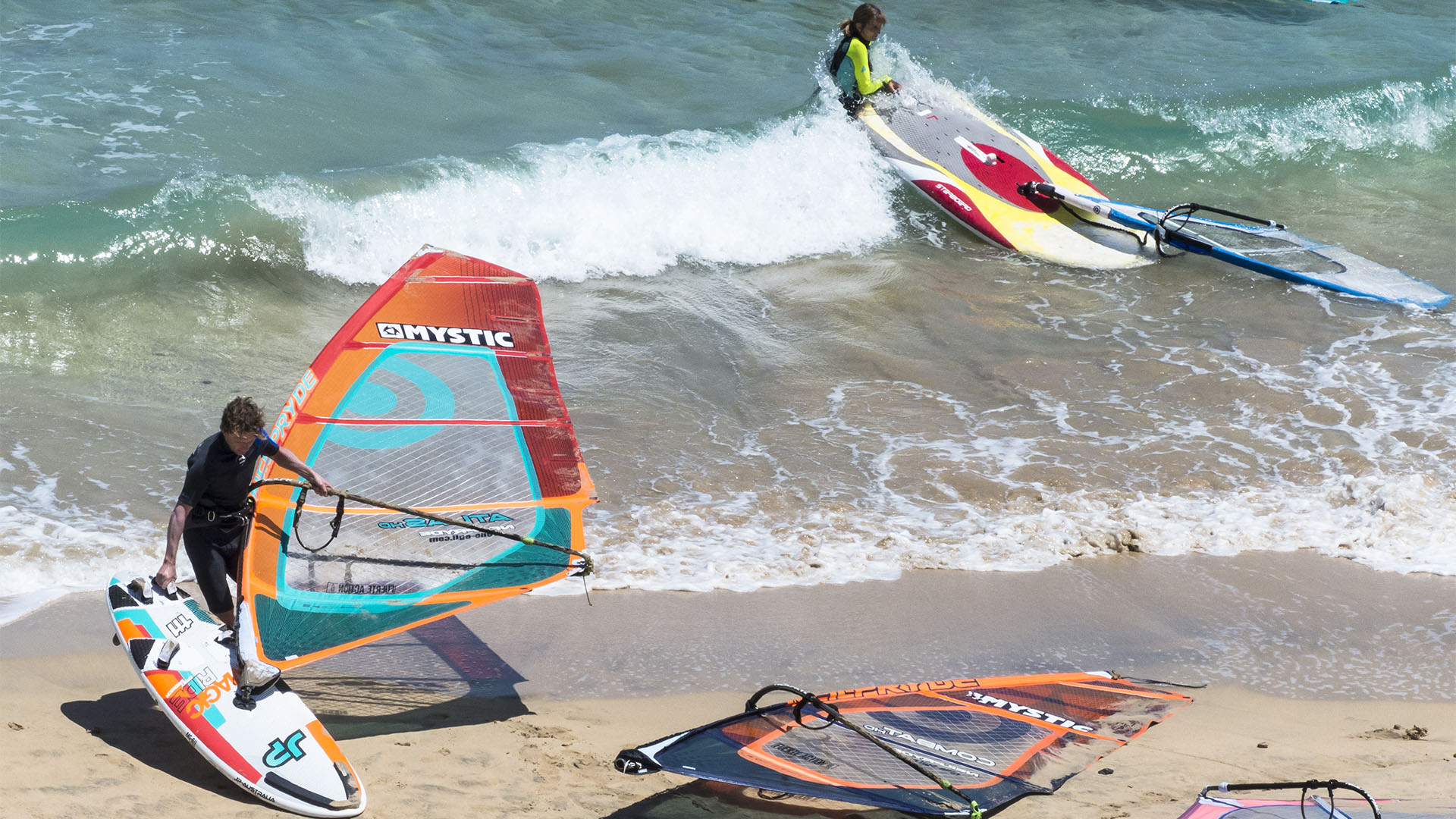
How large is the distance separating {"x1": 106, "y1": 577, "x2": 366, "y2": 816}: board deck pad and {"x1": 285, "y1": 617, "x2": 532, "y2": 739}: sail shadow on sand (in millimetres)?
301

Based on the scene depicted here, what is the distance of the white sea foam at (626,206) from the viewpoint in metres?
9.26

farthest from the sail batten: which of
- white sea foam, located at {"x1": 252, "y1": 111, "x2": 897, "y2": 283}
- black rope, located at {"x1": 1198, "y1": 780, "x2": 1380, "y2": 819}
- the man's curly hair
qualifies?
white sea foam, located at {"x1": 252, "y1": 111, "x2": 897, "y2": 283}

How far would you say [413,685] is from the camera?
4598 mm

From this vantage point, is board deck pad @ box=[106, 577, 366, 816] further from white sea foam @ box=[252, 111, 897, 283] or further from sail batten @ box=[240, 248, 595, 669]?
white sea foam @ box=[252, 111, 897, 283]

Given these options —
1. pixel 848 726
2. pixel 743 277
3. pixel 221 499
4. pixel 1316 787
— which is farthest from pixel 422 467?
pixel 743 277

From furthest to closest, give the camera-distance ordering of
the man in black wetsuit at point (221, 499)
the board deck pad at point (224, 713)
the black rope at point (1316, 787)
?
Answer: the man in black wetsuit at point (221, 499) < the board deck pad at point (224, 713) < the black rope at point (1316, 787)

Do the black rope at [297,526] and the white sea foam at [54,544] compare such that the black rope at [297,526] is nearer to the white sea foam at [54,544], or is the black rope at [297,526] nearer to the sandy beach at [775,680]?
the sandy beach at [775,680]

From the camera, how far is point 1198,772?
4031mm

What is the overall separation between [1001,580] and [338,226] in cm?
604

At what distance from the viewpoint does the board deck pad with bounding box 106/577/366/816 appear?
148 inches

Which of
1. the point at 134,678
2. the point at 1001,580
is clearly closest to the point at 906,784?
the point at 1001,580

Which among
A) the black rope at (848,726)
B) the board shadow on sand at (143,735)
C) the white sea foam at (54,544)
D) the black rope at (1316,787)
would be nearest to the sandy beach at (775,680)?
the board shadow on sand at (143,735)

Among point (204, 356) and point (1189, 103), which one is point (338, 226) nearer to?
point (204, 356)

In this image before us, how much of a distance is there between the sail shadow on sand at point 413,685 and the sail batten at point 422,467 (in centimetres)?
40
